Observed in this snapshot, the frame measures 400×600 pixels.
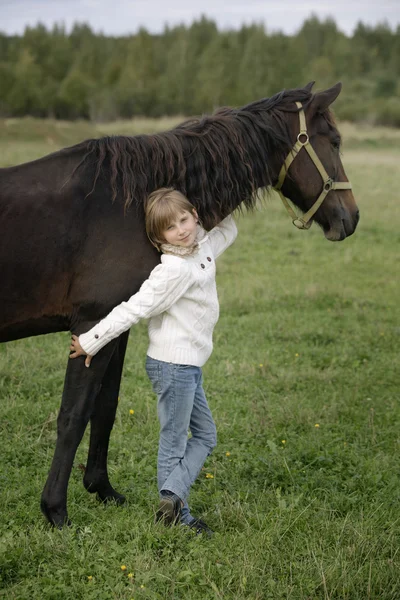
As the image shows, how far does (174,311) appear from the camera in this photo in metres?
3.03

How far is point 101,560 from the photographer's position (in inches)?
112

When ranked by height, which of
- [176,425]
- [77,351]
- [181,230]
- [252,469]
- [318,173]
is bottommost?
[252,469]

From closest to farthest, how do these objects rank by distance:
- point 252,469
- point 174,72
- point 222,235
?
1. point 222,235
2. point 252,469
3. point 174,72

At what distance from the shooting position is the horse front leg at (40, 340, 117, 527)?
3051 mm

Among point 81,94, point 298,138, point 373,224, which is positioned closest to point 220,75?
point 81,94

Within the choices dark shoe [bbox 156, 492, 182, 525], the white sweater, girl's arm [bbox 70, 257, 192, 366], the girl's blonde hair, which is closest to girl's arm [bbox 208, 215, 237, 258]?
the white sweater

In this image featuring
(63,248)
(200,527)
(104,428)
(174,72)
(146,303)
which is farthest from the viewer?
(174,72)

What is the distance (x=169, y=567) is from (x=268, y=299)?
4.99m

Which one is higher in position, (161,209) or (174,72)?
(174,72)

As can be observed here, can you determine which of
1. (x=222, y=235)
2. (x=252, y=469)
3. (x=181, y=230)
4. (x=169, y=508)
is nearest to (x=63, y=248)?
(x=181, y=230)

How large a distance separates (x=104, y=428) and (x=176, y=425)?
1.89 feet

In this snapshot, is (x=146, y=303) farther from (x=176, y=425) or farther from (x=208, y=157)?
(x=208, y=157)

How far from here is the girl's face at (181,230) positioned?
2924 mm

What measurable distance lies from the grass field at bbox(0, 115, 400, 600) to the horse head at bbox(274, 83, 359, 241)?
4.85 feet
